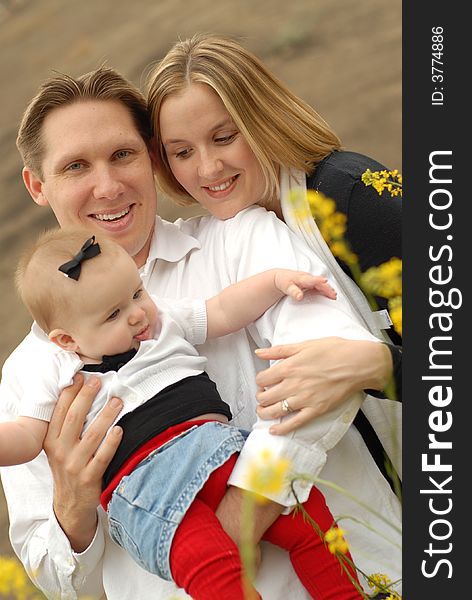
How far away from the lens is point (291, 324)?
8.07 ft

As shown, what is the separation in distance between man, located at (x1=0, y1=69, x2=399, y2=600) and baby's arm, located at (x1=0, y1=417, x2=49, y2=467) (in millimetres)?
36

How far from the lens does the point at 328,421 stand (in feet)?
7.75

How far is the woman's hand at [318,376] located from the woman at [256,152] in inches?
7.3

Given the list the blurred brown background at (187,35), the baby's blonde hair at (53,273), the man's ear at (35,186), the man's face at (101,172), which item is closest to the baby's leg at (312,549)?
the baby's blonde hair at (53,273)

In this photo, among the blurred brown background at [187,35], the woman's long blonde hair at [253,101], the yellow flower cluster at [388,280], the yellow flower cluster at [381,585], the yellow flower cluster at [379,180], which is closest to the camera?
the yellow flower cluster at [381,585]

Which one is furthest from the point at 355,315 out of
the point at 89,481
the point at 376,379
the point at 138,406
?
the point at 89,481

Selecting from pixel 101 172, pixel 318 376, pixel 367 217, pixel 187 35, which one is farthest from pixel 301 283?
pixel 187 35

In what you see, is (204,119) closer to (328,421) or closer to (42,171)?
(42,171)

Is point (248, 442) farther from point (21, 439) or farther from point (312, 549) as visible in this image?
point (21, 439)

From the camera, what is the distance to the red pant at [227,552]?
2146 mm

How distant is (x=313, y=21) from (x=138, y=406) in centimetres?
1341

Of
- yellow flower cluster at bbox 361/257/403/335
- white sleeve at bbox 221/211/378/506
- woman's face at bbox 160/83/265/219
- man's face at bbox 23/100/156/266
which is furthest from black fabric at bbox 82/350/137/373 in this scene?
yellow flower cluster at bbox 361/257/403/335

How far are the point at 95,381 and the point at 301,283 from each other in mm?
520

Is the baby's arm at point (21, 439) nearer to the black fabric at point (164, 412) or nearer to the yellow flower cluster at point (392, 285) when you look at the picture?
the black fabric at point (164, 412)
